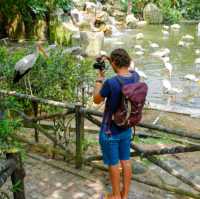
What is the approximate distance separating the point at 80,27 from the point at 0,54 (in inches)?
536

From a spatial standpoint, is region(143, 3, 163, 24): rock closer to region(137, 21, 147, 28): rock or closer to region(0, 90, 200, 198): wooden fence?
region(137, 21, 147, 28): rock

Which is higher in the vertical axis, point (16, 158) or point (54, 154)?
point (16, 158)

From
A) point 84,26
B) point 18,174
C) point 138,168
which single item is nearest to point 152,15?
point 84,26

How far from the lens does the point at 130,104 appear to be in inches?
143

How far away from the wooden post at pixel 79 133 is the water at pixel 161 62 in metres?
5.15

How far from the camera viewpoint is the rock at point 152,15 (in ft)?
83.4

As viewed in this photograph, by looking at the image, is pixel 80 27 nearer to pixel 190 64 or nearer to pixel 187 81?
pixel 190 64

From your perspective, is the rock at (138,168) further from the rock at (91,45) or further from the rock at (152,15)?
the rock at (152,15)

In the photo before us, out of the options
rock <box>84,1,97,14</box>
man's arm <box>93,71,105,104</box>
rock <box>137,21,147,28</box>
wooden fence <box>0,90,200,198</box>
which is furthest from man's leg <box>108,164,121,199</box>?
rock <box>137,21,147,28</box>

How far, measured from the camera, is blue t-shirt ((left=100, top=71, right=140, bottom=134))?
362 centimetres

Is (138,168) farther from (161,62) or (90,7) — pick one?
(90,7)

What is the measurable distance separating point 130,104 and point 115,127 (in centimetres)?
28

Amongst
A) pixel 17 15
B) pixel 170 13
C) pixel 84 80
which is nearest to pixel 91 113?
pixel 84 80

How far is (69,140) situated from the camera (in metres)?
5.38
